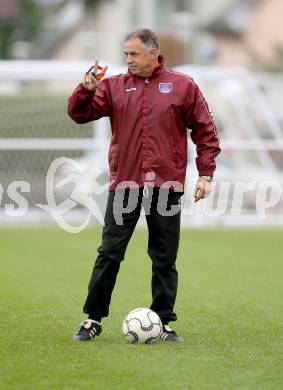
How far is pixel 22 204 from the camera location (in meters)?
19.3

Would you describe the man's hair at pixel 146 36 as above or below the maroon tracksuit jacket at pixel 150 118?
above

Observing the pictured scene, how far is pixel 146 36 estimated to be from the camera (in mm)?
8266

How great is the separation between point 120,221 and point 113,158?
0.42 meters

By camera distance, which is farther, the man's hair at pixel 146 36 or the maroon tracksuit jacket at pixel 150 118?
the maroon tracksuit jacket at pixel 150 118

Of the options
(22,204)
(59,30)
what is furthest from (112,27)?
(22,204)

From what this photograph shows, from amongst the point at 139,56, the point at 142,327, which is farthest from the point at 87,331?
the point at 139,56

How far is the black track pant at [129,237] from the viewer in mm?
8414

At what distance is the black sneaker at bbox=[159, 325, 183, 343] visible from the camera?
8.50 meters

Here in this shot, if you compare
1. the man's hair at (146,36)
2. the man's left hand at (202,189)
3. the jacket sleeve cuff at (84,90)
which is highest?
the man's hair at (146,36)

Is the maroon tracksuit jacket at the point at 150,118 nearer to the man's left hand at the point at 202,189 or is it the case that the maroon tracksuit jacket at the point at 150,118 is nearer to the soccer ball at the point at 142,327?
the man's left hand at the point at 202,189

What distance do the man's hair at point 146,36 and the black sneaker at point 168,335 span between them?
185 cm

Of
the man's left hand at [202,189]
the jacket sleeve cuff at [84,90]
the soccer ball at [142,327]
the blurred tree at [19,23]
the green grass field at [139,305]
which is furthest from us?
the blurred tree at [19,23]

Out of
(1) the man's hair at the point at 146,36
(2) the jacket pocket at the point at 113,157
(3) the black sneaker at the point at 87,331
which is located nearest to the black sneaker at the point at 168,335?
(3) the black sneaker at the point at 87,331

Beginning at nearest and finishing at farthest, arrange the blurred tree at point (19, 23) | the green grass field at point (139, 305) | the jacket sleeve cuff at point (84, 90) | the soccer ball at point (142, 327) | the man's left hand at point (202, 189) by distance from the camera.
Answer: the green grass field at point (139, 305), the jacket sleeve cuff at point (84, 90), the soccer ball at point (142, 327), the man's left hand at point (202, 189), the blurred tree at point (19, 23)
